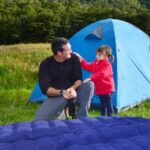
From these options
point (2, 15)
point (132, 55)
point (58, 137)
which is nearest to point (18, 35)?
point (2, 15)

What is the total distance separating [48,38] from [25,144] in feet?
58.9

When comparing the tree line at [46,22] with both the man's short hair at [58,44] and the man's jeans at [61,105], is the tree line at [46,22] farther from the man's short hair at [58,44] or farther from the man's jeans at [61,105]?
the man's jeans at [61,105]

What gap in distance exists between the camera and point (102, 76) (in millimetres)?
6098

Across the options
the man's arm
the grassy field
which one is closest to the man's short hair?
the man's arm

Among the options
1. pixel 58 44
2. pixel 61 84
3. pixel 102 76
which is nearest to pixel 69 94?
pixel 61 84

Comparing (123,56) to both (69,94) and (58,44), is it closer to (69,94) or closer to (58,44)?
(58,44)

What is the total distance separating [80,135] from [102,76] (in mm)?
2876

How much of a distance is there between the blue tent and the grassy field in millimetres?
228

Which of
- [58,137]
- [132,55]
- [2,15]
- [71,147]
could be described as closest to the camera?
[71,147]

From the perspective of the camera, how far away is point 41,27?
833 inches

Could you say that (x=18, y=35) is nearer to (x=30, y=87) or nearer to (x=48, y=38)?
(x=48, y=38)

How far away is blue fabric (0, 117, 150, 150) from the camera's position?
120 inches

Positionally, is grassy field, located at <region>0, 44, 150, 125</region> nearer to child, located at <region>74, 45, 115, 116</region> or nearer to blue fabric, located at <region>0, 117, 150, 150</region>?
child, located at <region>74, 45, 115, 116</region>

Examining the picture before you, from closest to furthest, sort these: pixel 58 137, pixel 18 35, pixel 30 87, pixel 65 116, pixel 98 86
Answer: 1. pixel 58 137
2. pixel 65 116
3. pixel 98 86
4. pixel 30 87
5. pixel 18 35
